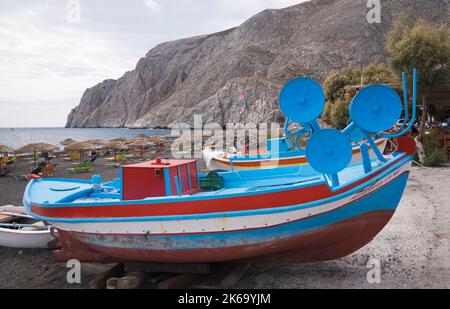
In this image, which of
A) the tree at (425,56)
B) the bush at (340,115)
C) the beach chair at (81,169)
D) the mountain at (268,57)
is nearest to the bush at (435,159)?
the tree at (425,56)

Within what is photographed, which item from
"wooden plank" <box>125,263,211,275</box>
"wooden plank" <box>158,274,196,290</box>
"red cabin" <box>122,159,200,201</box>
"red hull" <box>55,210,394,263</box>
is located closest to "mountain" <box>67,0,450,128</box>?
"red hull" <box>55,210,394,263</box>

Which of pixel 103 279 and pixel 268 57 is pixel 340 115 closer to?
pixel 103 279

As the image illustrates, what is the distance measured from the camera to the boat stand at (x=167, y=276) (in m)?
6.28

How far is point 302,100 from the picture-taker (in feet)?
19.8

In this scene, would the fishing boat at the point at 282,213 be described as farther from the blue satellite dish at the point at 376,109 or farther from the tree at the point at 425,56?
the tree at the point at 425,56

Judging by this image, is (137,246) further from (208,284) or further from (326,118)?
(326,118)

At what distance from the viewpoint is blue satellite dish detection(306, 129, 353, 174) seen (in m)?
5.64

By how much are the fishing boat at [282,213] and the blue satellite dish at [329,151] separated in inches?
0.6

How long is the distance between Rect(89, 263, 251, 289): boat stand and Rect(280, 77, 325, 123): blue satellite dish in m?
3.00

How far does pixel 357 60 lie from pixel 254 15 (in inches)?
2568

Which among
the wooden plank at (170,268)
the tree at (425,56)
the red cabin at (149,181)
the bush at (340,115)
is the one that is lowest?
the wooden plank at (170,268)

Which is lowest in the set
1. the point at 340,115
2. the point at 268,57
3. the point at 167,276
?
the point at 167,276

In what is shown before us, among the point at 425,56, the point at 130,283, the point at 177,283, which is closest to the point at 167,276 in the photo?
the point at 177,283

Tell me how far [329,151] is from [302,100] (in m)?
0.97
